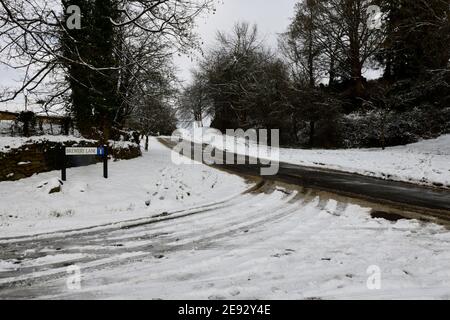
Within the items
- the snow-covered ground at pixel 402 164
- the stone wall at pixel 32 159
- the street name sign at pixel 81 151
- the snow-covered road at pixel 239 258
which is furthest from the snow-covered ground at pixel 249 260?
the snow-covered ground at pixel 402 164

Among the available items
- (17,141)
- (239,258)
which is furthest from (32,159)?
(239,258)

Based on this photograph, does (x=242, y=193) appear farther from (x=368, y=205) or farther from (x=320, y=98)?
(x=320, y=98)

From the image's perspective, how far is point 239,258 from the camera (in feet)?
18.0

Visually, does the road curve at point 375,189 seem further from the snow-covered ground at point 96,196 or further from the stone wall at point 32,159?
the stone wall at point 32,159

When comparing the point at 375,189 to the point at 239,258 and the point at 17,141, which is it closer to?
the point at 239,258

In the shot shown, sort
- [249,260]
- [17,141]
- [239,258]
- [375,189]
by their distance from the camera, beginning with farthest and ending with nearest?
[375,189] < [17,141] < [239,258] < [249,260]

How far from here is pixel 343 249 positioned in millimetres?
5820

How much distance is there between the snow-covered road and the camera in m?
4.37

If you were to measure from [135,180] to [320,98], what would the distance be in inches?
895

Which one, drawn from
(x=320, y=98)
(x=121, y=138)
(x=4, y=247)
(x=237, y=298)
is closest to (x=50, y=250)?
(x=4, y=247)

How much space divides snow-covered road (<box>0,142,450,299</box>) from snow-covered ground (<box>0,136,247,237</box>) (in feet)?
3.23

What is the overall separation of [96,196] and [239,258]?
A: 19.7 feet

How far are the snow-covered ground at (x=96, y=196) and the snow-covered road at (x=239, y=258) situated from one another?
0.98 meters

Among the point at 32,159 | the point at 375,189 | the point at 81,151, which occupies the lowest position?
the point at 375,189
